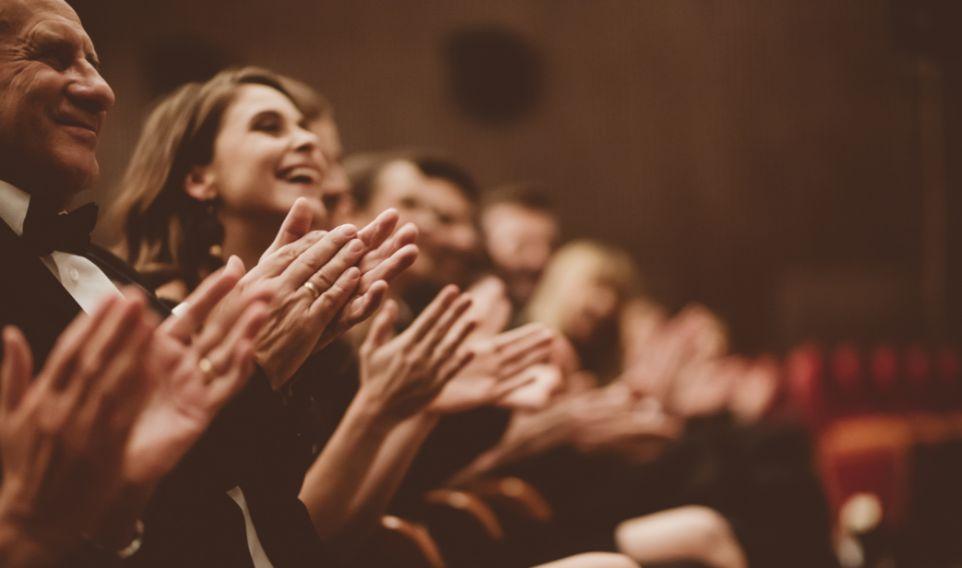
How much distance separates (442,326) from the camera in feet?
5.11

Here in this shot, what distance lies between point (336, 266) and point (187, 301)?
0.81 feet

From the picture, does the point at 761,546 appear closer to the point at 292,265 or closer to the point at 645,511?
the point at 645,511

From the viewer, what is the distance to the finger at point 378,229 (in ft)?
4.34

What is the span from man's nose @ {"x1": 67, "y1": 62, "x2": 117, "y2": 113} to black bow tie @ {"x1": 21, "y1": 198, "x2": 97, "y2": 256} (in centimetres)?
13

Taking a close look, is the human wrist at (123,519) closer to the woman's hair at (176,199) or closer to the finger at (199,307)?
the finger at (199,307)

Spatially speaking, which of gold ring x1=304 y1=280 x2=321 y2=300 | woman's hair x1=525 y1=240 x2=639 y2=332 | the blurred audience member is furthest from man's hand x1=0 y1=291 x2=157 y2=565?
the blurred audience member

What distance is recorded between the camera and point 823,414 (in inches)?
164

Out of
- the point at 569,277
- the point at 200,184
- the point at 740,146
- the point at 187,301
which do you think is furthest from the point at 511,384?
the point at 740,146

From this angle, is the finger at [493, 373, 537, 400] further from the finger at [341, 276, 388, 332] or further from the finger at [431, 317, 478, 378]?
the finger at [341, 276, 388, 332]

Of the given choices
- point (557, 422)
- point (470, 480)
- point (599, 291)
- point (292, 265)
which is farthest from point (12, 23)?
point (599, 291)

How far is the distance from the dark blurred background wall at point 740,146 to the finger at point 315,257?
497 cm

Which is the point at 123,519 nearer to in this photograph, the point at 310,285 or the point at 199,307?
the point at 199,307

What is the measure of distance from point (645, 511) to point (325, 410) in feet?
4.23

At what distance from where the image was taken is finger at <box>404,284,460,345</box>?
1.55 m
